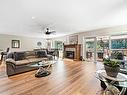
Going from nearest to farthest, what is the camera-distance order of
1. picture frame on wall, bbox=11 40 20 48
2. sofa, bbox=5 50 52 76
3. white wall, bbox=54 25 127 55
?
sofa, bbox=5 50 52 76 < white wall, bbox=54 25 127 55 < picture frame on wall, bbox=11 40 20 48

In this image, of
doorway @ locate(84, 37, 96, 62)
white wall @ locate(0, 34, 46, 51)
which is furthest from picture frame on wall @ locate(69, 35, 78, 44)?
white wall @ locate(0, 34, 46, 51)

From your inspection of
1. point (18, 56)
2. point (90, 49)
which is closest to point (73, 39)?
point (90, 49)

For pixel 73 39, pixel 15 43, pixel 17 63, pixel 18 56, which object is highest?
pixel 73 39

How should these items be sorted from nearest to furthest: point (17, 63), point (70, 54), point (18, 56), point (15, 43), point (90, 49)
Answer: point (17, 63)
point (18, 56)
point (90, 49)
point (70, 54)
point (15, 43)

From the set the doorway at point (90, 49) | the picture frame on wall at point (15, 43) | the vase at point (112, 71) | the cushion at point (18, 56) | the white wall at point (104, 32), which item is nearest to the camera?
the vase at point (112, 71)

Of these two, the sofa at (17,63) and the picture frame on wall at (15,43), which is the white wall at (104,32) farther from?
the picture frame on wall at (15,43)

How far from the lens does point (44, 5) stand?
3.21 m

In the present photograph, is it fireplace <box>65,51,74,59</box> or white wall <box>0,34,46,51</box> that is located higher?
white wall <box>0,34,46,51</box>

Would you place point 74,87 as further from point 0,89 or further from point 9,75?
point 9,75

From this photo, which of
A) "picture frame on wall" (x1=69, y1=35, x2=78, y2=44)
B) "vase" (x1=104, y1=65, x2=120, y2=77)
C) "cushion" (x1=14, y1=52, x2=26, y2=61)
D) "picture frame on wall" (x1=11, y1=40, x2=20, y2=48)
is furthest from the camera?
"picture frame on wall" (x1=11, y1=40, x2=20, y2=48)

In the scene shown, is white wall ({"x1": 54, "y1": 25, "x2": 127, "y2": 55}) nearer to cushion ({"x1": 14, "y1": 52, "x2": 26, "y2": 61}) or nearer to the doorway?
the doorway

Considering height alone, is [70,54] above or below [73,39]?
below

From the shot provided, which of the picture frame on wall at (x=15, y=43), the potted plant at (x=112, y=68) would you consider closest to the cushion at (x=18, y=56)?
the potted plant at (x=112, y=68)

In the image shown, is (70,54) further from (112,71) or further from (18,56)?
(112,71)
